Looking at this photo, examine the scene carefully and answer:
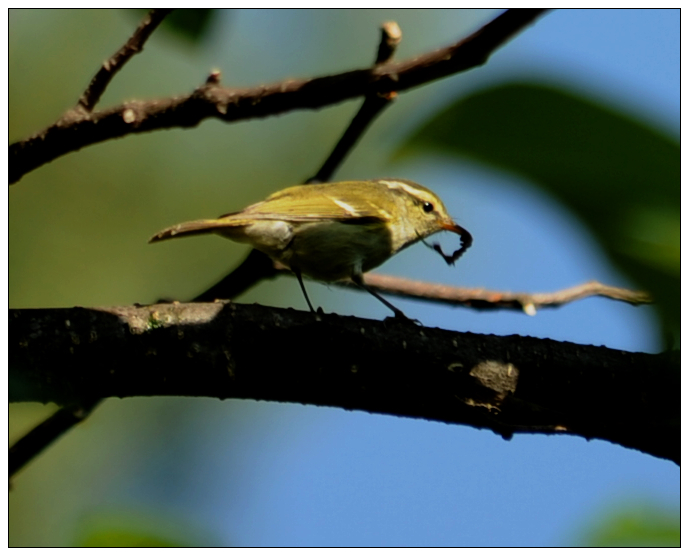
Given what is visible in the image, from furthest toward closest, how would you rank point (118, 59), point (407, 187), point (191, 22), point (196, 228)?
point (407, 187) < point (196, 228) < point (118, 59) < point (191, 22)

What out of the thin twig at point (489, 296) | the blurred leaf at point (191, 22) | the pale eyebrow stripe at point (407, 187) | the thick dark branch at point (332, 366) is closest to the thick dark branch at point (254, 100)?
the blurred leaf at point (191, 22)

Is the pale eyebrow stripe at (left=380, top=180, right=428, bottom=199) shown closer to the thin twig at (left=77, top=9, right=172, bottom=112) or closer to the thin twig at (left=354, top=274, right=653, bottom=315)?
the thin twig at (left=354, top=274, right=653, bottom=315)

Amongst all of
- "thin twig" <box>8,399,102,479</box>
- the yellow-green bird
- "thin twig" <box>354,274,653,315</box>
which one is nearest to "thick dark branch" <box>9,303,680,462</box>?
"thin twig" <box>8,399,102,479</box>

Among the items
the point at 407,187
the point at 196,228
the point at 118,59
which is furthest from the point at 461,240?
the point at 118,59

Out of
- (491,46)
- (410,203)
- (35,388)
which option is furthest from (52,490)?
(491,46)

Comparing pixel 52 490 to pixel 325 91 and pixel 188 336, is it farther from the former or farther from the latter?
pixel 325 91

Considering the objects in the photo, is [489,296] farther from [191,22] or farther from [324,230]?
[191,22]
